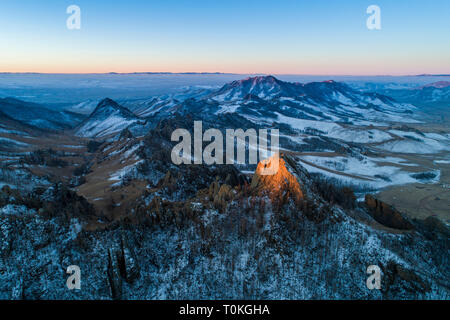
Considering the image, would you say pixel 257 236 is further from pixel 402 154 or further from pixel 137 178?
pixel 402 154

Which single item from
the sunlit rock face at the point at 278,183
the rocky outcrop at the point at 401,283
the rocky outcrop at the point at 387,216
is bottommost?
the rocky outcrop at the point at 401,283

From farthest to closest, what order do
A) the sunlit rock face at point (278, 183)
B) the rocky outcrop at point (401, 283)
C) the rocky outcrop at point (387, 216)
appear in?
the rocky outcrop at point (387, 216) → the sunlit rock face at point (278, 183) → the rocky outcrop at point (401, 283)

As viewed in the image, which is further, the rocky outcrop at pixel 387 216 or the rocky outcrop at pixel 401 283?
the rocky outcrop at pixel 387 216

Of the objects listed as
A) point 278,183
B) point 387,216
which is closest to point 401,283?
point 387,216

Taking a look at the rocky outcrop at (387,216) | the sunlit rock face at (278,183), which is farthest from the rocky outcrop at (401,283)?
the rocky outcrop at (387,216)

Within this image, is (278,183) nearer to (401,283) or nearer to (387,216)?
(401,283)

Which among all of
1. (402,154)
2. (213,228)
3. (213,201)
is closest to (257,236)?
(213,228)

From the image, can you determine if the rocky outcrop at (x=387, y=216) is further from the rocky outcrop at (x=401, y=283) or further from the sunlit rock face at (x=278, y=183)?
the sunlit rock face at (x=278, y=183)

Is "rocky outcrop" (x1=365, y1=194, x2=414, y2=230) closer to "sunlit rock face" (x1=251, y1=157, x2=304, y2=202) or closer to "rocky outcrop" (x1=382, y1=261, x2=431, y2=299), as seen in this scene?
"rocky outcrop" (x1=382, y1=261, x2=431, y2=299)
